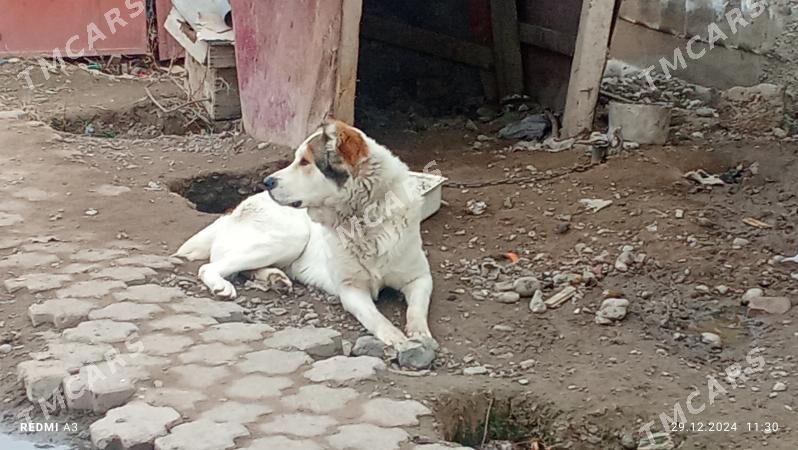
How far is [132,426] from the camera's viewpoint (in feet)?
12.3

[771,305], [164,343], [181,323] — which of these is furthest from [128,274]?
[771,305]

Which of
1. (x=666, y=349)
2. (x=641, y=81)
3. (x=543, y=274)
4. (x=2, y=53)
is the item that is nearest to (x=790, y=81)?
(x=641, y=81)

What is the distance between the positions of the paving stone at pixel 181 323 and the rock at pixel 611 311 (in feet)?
5.83

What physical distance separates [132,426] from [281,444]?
1.70ft

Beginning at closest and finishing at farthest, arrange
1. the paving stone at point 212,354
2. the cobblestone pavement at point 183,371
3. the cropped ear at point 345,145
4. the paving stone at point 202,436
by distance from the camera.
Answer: the paving stone at point 202,436 → the cobblestone pavement at point 183,371 → the paving stone at point 212,354 → the cropped ear at point 345,145

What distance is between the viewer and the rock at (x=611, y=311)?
17.0ft

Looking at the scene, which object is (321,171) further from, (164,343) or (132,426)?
(132,426)

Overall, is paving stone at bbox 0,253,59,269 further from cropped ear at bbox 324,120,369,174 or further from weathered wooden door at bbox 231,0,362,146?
weathered wooden door at bbox 231,0,362,146

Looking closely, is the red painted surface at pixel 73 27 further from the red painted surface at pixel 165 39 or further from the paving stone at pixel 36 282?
the paving stone at pixel 36 282

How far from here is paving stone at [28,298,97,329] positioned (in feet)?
15.4

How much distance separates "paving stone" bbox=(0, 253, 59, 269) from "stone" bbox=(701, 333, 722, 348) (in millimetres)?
3095

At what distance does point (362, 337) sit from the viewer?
15.7ft

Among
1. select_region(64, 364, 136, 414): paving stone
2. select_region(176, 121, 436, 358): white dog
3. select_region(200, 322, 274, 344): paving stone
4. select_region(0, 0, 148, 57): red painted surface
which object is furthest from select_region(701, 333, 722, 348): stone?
select_region(0, 0, 148, 57): red painted surface

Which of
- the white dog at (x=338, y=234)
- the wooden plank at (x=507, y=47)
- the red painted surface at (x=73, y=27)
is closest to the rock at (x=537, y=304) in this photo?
the white dog at (x=338, y=234)
